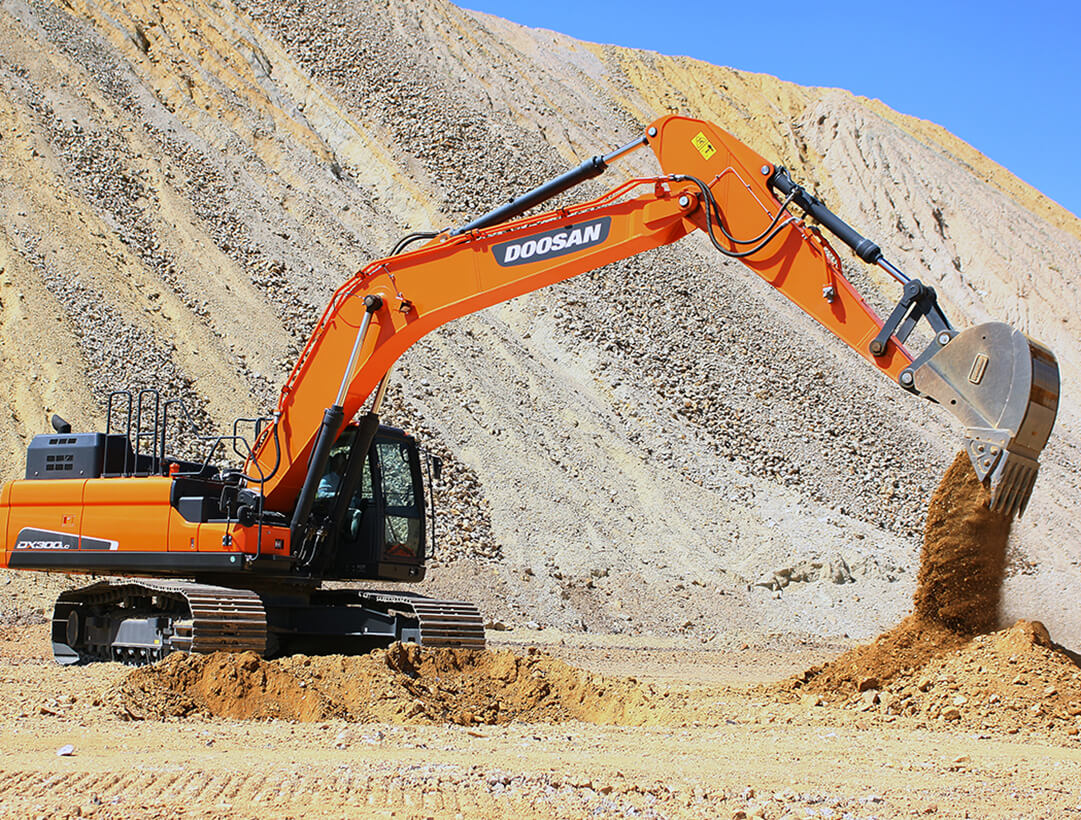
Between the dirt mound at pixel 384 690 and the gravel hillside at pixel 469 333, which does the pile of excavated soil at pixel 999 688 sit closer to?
the gravel hillside at pixel 469 333

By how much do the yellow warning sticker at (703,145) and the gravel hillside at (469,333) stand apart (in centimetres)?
473

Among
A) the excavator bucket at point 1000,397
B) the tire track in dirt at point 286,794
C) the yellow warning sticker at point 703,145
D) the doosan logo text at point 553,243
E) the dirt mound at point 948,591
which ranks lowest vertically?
the tire track in dirt at point 286,794

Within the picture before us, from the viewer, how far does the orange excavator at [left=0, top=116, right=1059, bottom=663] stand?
27.5 ft

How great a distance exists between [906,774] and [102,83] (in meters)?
25.6

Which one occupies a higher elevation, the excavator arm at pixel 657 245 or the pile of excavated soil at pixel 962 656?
the excavator arm at pixel 657 245


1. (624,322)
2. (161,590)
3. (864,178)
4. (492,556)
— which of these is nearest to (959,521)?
(161,590)

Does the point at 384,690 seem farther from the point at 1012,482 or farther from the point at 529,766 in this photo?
the point at 1012,482

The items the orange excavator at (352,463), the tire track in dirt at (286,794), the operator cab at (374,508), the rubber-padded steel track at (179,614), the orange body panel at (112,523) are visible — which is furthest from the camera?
the operator cab at (374,508)

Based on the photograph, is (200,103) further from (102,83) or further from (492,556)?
(492,556)

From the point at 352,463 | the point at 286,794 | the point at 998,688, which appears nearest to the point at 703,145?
the point at 352,463

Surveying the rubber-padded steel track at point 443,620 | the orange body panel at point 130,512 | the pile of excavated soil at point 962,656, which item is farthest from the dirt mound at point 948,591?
the orange body panel at point 130,512

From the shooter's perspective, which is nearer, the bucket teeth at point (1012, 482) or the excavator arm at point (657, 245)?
the bucket teeth at point (1012, 482)

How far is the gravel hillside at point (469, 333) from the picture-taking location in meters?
19.4

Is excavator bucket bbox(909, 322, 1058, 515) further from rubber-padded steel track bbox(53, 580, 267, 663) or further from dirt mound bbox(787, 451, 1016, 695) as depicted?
rubber-padded steel track bbox(53, 580, 267, 663)
